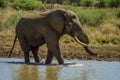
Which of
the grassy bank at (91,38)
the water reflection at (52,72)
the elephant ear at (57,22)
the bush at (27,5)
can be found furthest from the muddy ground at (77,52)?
the bush at (27,5)

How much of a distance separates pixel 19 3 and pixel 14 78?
34117 mm

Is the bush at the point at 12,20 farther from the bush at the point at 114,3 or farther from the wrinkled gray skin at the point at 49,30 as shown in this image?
the bush at the point at 114,3

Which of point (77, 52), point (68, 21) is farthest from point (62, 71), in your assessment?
point (77, 52)

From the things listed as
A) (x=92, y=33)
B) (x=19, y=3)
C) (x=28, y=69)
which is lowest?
(x=19, y=3)

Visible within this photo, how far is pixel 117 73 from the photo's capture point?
18328mm

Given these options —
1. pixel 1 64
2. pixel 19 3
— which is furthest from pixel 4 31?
pixel 19 3

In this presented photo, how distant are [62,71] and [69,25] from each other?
2716 mm

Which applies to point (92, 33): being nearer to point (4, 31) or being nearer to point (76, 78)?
point (4, 31)

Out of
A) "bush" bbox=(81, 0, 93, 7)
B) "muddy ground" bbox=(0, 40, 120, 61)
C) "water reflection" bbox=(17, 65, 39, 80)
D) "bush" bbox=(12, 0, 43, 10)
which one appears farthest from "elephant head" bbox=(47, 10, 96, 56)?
"bush" bbox=(81, 0, 93, 7)

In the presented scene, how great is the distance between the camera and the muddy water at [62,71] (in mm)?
16906

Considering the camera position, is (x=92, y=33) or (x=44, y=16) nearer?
(x=44, y=16)

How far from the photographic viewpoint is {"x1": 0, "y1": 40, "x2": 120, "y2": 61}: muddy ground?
23.5 metres

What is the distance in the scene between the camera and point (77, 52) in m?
24.2

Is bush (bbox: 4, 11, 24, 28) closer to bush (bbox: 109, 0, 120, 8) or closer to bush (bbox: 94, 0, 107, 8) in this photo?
bush (bbox: 109, 0, 120, 8)
